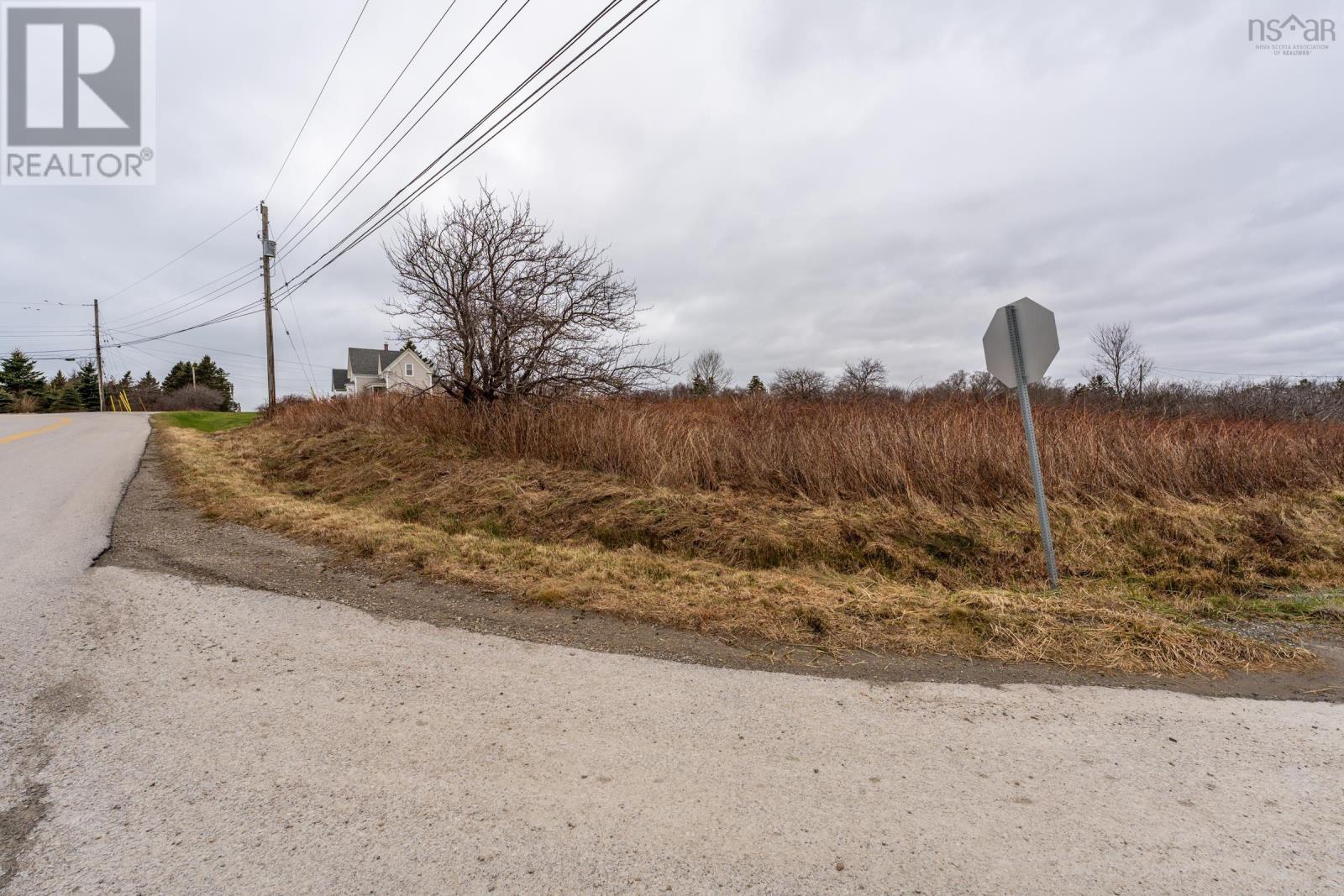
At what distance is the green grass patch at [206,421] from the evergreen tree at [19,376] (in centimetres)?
4769

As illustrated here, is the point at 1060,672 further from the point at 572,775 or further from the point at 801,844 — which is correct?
the point at 572,775

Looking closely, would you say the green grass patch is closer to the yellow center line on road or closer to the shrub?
the yellow center line on road

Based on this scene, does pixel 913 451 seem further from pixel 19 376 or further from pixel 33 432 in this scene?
pixel 19 376

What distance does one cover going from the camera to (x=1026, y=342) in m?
5.86

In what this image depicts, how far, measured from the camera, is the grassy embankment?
4.66 m

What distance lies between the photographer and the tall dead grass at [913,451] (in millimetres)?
8406

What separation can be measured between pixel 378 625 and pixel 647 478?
197 inches

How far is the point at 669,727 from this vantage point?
3.00 meters

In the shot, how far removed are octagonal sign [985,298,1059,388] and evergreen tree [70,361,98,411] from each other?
78.3m

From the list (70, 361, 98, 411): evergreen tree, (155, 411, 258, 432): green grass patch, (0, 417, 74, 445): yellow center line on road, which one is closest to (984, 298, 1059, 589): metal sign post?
(0, 417, 74, 445): yellow center line on road

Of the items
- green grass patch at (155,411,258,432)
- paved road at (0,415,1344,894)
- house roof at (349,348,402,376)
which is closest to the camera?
paved road at (0,415,1344,894)

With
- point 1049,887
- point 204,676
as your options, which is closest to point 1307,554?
point 1049,887

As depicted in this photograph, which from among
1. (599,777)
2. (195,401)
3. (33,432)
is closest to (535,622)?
(599,777)

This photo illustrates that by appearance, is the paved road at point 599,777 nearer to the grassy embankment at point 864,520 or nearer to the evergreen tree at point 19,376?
the grassy embankment at point 864,520
